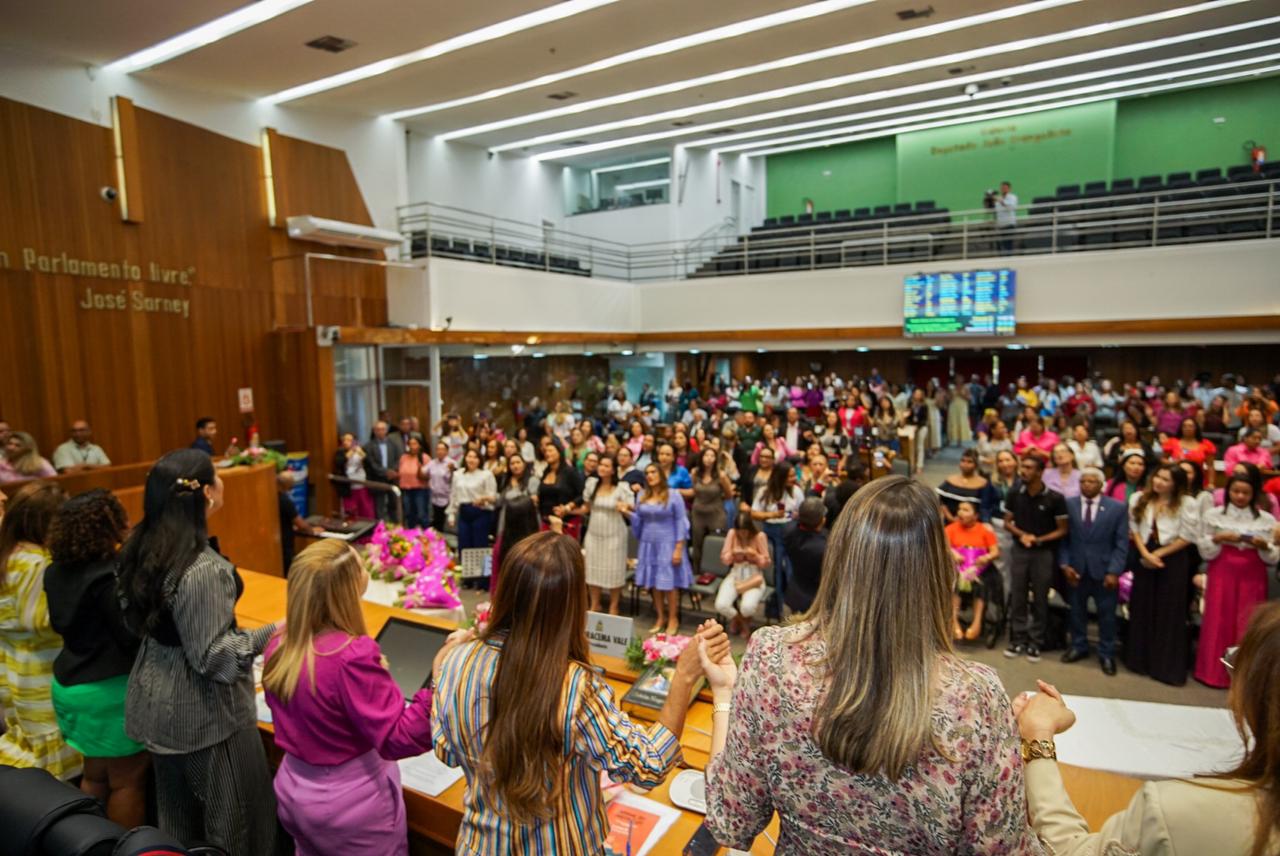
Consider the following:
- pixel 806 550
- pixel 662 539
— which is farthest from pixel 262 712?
pixel 662 539

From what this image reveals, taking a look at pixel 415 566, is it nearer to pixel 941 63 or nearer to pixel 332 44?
pixel 332 44

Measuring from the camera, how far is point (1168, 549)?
5113mm

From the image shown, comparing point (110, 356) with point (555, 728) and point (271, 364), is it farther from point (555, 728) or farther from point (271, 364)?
point (555, 728)

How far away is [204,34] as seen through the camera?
29.7 feet

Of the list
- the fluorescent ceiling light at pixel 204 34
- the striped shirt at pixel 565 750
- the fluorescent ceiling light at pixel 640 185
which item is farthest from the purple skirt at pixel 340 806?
the fluorescent ceiling light at pixel 640 185

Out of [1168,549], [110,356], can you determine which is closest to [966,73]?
[1168,549]

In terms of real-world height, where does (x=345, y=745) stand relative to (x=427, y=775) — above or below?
above

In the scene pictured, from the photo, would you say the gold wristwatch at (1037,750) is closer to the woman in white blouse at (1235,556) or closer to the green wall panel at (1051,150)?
the woman in white blouse at (1235,556)

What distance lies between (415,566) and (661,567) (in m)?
1.97

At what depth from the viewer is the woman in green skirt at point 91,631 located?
7.89 ft

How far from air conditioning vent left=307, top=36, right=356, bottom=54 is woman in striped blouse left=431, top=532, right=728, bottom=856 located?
33.4 ft

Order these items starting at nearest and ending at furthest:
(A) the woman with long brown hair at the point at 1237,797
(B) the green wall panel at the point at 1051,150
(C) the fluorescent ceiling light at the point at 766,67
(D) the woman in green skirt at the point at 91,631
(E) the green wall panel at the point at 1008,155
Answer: (A) the woman with long brown hair at the point at 1237,797
(D) the woman in green skirt at the point at 91,631
(C) the fluorescent ceiling light at the point at 766,67
(B) the green wall panel at the point at 1051,150
(E) the green wall panel at the point at 1008,155

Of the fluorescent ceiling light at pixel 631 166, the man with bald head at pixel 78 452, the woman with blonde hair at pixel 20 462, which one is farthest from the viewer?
the fluorescent ceiling light at pixel 631 166

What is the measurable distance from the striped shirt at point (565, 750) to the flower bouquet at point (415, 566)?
3.58m
